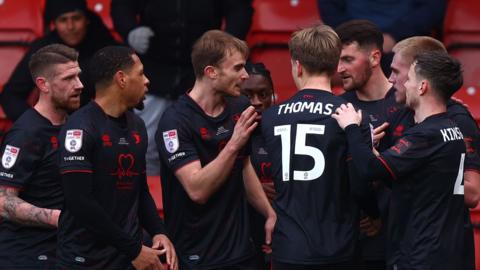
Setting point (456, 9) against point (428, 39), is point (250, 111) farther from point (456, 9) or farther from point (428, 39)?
point (456, 9)

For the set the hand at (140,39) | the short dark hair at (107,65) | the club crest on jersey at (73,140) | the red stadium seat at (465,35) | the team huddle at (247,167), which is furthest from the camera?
the red stadium seat at (465,35)

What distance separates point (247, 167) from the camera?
6.38 meters

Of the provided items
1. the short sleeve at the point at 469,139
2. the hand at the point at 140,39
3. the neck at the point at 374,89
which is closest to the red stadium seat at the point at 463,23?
the hand at the point at 140,39

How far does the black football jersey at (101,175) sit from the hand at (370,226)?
120 centimetres

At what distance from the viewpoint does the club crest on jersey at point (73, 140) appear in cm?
576

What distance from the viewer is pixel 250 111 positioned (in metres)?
5.91

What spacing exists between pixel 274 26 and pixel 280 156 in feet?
12.4

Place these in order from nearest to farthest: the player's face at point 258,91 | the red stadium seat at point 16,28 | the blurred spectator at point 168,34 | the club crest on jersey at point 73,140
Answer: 1. the club crest on jersey at point 73,140
2. the player's face at point 258,91
3. the blurred spectator at point 168,34
4. the red stadium seat at point 16,28

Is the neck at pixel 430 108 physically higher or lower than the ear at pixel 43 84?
lower

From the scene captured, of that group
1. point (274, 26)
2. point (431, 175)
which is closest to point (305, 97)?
point (431, 175)

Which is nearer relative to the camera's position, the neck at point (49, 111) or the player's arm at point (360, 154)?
the player's arm at point (360, 154)

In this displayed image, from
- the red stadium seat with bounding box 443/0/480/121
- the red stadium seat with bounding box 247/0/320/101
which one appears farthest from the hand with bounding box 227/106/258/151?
the red stadium seat with bounding box 443/0/480/121

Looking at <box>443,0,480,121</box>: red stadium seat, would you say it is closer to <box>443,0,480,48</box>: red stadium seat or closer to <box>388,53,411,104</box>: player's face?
<box>443,0,480,48</box>: red stadium seat

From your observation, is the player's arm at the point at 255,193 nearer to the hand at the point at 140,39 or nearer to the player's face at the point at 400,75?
the player's face at the point at 400,75
